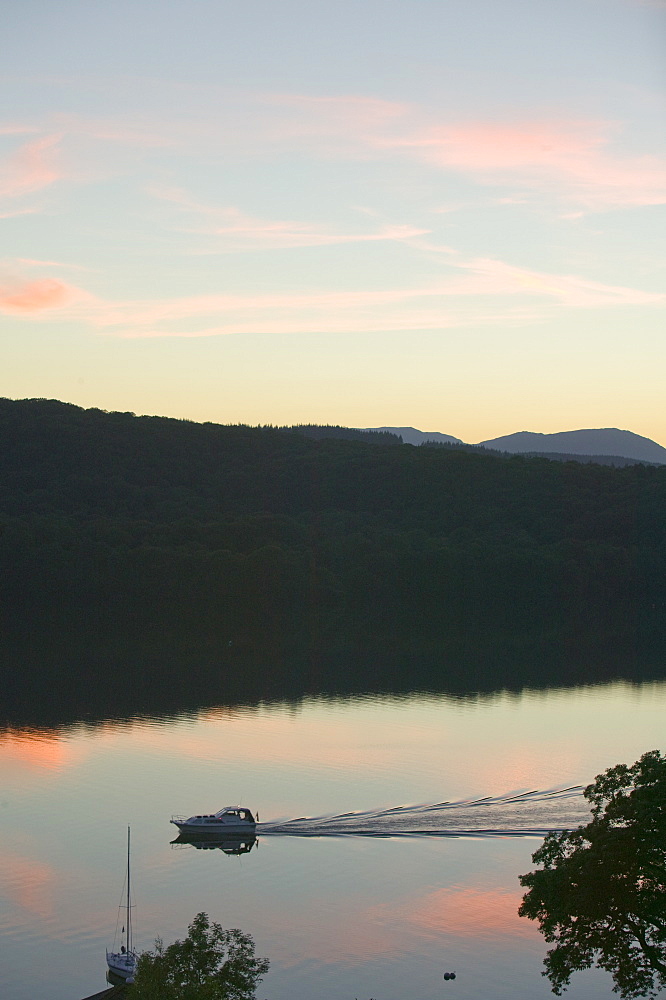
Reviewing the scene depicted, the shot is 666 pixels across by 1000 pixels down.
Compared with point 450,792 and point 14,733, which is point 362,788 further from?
point 14,733

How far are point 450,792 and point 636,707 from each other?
54.2ft

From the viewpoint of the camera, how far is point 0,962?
1864 centimetres

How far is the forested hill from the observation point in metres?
66.1

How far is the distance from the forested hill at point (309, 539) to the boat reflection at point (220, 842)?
29004mm

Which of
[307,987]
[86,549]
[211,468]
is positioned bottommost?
[307,987]

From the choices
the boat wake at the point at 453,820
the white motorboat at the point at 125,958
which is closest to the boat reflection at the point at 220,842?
the boat wake at the point at 453,820

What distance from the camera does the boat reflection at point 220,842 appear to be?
2495cm

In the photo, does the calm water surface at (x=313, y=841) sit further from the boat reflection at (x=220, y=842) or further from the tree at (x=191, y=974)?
the tree at (x=191, y=974)

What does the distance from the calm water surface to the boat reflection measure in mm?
224

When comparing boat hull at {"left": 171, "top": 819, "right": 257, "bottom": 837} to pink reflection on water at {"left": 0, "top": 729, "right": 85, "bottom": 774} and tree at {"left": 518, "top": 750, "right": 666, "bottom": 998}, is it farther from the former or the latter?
→ tree at {"left": 518, "top": 750, "right": 666, "bottom": 998}

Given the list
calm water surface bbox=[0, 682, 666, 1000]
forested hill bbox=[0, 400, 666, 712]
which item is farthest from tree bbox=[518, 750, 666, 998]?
forested hill bbox=[0, 400, 666, 712]

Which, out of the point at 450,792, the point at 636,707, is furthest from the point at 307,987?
the point at 636,707

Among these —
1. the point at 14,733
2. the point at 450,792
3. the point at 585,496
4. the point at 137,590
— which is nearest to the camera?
the point at 450,792

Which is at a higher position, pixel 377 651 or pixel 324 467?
pixel 324 467
